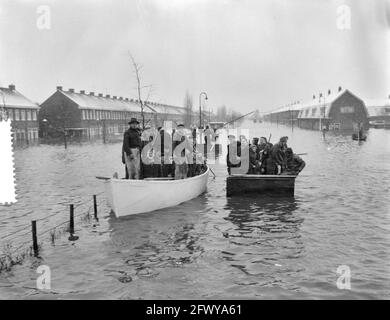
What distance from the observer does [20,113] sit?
5516cm

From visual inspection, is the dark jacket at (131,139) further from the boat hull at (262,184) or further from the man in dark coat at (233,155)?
the man in dark coat at (233,155)

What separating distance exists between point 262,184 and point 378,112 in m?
83.4

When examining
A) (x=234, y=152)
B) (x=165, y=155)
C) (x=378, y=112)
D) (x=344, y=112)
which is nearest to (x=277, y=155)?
(x=234, y=152)

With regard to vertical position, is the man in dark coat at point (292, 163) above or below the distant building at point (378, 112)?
below

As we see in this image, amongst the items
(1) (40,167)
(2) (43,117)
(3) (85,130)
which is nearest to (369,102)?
(3) (85,130)

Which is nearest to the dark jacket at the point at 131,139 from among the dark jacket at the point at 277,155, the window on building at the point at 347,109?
the dark jacket at the point at 277,155

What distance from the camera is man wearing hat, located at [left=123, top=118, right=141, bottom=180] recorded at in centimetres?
1190

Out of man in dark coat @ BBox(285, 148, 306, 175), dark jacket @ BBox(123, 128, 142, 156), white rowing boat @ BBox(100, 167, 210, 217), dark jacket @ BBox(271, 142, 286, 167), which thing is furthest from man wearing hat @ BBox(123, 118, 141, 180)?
man in dark coat @ BBox(285, 148, 306, 175)

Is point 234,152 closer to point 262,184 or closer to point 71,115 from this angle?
point 262,184

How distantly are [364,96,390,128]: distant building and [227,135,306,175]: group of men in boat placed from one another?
72.3 meters

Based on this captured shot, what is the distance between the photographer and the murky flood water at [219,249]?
689cm

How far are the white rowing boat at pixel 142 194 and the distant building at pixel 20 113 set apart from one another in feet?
145

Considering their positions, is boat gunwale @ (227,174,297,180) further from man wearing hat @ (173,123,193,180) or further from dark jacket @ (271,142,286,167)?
man wearing hat @ (173,123,193,180)

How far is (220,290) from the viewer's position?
22.2ft
